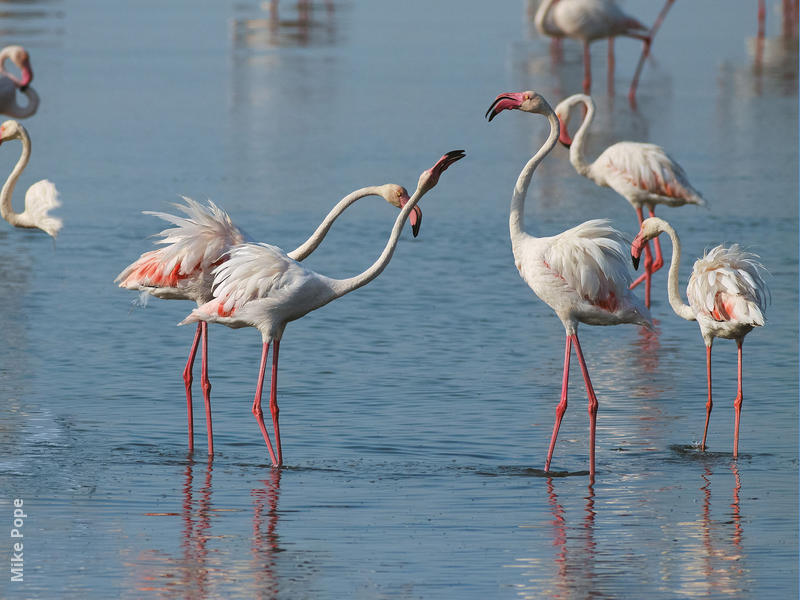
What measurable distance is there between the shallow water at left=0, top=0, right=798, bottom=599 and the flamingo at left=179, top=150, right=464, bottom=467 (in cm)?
59

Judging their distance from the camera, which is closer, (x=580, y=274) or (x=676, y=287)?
(x=580, y=274)

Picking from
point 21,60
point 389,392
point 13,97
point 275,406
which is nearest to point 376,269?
point 275,406

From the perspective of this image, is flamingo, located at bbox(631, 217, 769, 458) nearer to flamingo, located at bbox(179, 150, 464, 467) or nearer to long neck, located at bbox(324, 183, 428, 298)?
long neck, located at bbox(324, 183, 428, 298)

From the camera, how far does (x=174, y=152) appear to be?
1580 cm

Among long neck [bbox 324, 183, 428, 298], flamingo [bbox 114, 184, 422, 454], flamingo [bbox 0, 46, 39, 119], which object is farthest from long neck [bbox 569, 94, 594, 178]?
flamingo [bbox 0, 46, 39, 119]

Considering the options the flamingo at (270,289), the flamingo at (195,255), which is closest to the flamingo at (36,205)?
the flamingo at (195,255)

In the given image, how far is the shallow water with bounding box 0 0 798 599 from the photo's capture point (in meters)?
5.45

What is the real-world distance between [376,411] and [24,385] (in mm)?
1855

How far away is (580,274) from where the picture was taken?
6.77 meters

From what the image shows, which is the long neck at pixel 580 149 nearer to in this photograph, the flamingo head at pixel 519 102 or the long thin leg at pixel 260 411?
the flamingo head at pixel 519 102

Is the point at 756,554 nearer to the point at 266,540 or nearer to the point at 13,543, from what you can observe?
the point at 266,540

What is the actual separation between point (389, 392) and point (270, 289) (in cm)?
144

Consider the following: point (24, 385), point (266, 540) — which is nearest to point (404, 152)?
point (24, 385)

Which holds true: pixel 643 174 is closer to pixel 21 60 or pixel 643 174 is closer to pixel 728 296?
pixel 728 296
